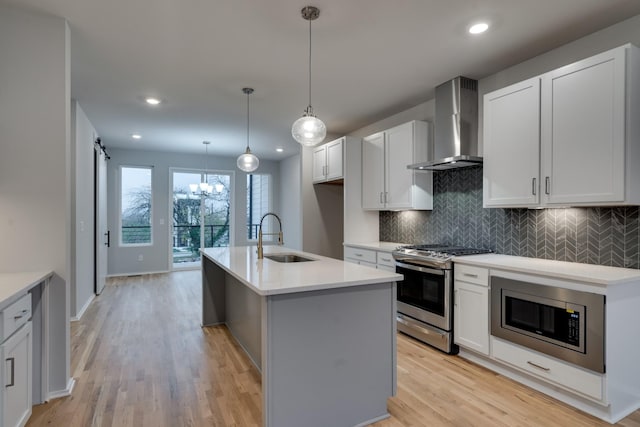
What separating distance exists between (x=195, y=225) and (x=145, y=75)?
4806 mm

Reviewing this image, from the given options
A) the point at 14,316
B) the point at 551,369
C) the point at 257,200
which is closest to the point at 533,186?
the point at 551,369

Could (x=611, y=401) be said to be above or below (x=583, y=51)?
below

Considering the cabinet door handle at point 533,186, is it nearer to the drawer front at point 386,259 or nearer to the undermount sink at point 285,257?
the drawer front at point 386,259

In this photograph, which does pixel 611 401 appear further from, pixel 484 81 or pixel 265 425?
pixel 484 81

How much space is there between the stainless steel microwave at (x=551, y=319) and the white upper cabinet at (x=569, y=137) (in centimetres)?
66

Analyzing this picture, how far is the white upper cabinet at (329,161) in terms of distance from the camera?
4.85 metres

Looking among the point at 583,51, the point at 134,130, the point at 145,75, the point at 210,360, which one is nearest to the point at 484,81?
the point at 583,51

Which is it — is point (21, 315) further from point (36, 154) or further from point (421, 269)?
point (421, 269)

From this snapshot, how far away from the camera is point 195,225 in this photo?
778cm

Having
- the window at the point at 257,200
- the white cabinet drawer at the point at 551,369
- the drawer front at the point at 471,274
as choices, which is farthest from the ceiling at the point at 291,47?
the window at the point at 257,200

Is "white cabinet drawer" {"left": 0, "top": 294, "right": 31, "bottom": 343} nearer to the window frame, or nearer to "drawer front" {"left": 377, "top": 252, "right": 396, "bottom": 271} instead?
"drawer front" {"left": 377, "top": 252, "right": 396, "bottom": 271}

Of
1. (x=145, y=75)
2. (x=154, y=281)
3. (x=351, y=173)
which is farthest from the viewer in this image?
(x=154, y=281)

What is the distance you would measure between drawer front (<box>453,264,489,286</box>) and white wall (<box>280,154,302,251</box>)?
4.81 meters

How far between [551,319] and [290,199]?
6.24 m
